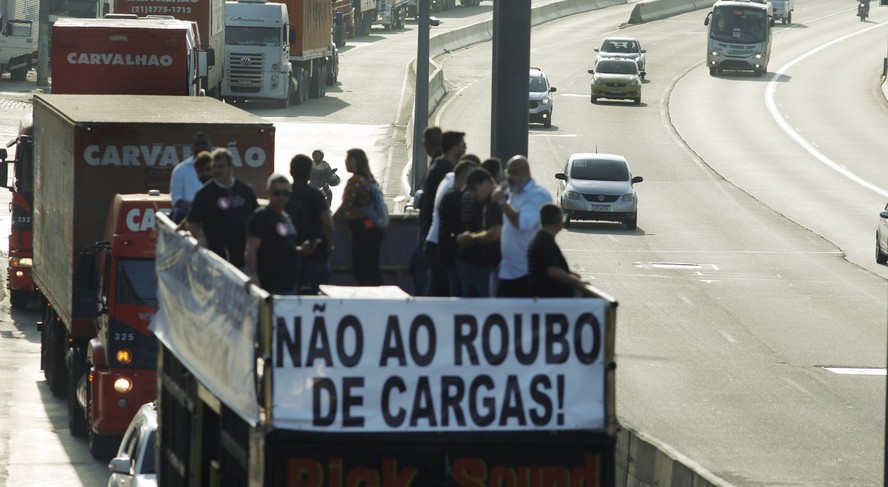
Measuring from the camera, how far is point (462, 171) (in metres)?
11.5

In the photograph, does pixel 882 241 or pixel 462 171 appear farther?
pixel 882 241

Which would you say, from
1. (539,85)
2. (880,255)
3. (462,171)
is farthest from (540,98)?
(462,171)

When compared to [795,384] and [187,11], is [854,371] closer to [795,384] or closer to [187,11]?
[795,384]

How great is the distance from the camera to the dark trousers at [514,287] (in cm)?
1014

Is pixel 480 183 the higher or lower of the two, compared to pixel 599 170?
higher

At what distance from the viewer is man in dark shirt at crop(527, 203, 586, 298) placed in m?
9.51

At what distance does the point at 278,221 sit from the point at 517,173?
63.1 inches

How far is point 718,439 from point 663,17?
81.5 metres

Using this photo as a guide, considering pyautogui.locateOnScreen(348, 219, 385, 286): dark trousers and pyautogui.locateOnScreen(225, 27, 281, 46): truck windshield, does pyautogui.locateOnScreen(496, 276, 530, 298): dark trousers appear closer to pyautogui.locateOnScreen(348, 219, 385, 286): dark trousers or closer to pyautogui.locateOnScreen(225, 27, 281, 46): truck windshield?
pyautogui.locateOnScreen(348, 219, 385, 286): dark trousers

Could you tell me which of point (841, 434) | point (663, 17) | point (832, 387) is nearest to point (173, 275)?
point (841, 434)

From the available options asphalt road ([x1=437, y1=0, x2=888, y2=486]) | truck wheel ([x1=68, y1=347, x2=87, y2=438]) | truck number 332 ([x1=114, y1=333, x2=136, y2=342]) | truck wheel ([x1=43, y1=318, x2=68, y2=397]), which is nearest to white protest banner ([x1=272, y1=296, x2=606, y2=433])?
asphalt road ([x1=437, y1=0, x2=888, y2=486])

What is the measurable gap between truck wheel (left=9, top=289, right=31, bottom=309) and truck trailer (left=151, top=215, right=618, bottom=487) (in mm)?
19096

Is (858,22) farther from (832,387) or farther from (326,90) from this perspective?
(832,387)

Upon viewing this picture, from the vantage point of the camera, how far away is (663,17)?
9788 cm
